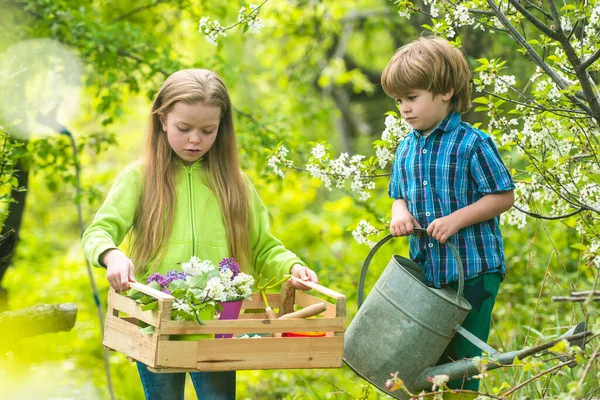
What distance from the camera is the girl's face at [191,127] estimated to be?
8.42 ft

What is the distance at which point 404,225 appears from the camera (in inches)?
99.8

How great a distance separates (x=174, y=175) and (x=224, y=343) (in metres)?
0.76

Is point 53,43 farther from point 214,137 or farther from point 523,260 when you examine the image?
point 523,260

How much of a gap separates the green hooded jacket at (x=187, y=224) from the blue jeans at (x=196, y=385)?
318 mm

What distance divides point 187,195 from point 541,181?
1303mm

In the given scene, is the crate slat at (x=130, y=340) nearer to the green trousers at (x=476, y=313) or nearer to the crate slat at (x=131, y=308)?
the crate slat at (x=131, y=308)

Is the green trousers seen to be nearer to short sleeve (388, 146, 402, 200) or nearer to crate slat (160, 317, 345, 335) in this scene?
short sleeve (388, 146, 402, 200)

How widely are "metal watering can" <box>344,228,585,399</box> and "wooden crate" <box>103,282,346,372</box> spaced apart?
214mm

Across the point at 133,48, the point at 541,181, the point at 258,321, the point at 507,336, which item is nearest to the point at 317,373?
the point at 507,336

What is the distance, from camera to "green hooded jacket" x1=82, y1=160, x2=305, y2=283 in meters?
2.54

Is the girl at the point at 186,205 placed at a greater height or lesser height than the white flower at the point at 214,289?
greater

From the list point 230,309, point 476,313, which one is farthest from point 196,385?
point 476,313

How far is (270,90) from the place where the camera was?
12.8m

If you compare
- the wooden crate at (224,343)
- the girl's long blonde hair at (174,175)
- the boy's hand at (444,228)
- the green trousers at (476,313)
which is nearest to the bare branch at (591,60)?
the boy's hand at (444,228)
